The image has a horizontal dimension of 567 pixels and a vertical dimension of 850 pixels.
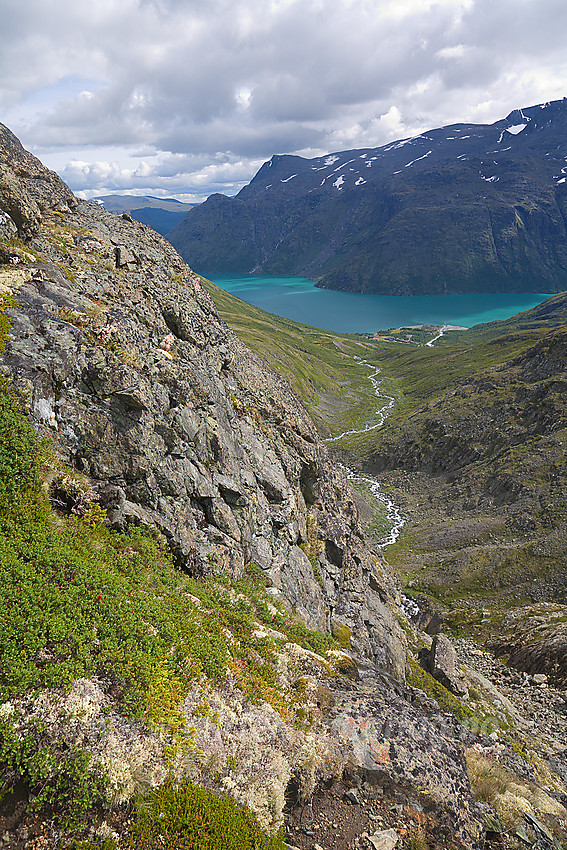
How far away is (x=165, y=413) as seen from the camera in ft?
57.9

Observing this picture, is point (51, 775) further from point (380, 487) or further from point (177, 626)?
point (380, 487)

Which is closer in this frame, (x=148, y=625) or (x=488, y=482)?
(x=148, y=625)

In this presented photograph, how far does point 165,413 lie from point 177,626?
9013 millimetres

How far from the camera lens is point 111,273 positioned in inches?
871

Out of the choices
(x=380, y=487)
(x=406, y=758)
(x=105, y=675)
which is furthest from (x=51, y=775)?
(x=380, y=487)

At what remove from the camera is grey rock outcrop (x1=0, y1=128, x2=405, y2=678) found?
1423cm

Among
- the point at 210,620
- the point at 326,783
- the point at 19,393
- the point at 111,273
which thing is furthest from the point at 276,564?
the point at 111,273

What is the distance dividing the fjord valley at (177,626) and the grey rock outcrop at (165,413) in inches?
4.5

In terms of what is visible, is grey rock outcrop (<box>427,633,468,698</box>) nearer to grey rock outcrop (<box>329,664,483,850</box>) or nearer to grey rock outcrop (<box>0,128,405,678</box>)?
grey rock outcrop (<box>0,128,405,678</box>)

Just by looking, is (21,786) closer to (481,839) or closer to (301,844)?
(301,844)

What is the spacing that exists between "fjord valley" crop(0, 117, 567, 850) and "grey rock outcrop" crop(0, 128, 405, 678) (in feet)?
0.37

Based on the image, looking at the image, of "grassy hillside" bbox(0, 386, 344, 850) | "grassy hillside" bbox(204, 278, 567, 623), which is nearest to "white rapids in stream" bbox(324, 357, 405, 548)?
"grassy hillside" bbox(204, 278, 567, 623)

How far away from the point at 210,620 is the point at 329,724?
4.19 meters

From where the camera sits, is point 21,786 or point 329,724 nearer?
point 21,786
